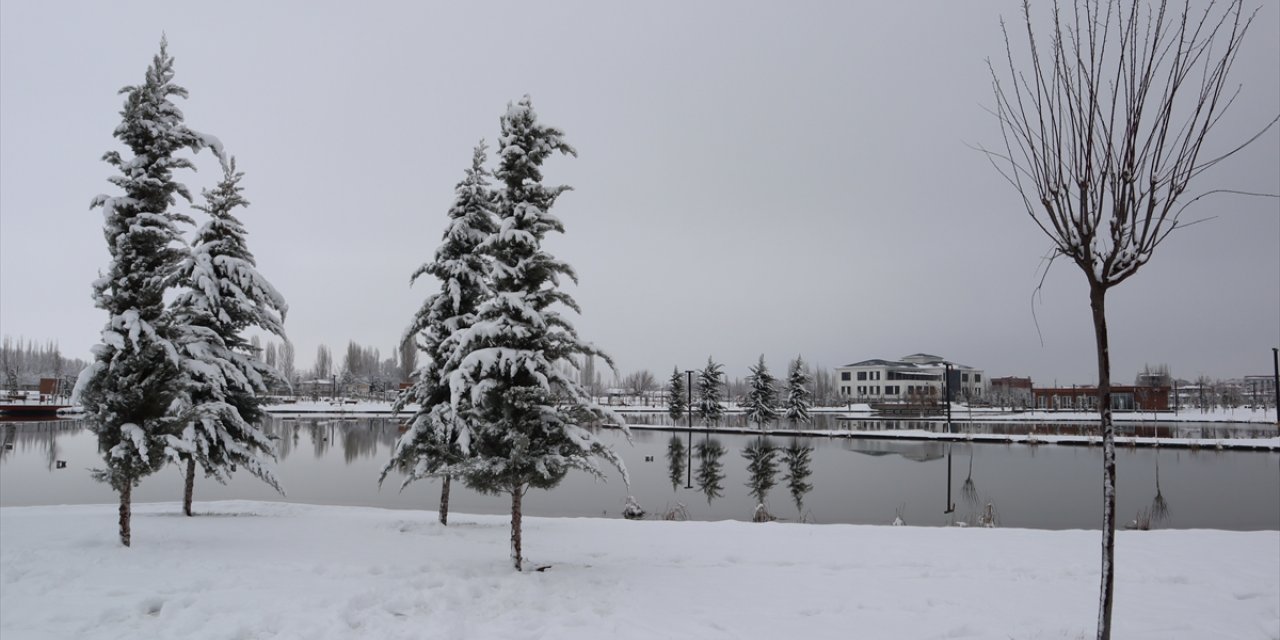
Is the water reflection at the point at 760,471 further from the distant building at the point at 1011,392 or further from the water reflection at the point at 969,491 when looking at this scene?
the distant building at the point at 1011,392

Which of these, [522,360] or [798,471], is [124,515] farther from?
[798,471]

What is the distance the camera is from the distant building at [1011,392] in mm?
113131

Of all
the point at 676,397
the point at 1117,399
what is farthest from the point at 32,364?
the point at 1117,399

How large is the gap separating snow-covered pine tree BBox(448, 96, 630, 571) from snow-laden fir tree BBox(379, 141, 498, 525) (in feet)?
15.4

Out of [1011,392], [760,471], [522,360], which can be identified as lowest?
[760,471]

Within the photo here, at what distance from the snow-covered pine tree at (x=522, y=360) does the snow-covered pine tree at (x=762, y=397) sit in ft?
166

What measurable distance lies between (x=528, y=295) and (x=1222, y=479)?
3338cm

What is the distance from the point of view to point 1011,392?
11988cm

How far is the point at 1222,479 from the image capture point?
93.6 ft

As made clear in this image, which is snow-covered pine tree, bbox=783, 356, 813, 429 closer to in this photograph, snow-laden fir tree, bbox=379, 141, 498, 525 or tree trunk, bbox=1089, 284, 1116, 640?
snow-laden fir tree, bbox=379, 141, 498, 525

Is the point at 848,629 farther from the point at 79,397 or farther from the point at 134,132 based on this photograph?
the point at 134,132

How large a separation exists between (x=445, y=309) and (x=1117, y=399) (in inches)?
4523

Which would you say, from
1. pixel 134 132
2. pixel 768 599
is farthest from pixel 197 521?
pixel 768 599

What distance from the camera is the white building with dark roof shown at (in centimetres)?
12156
